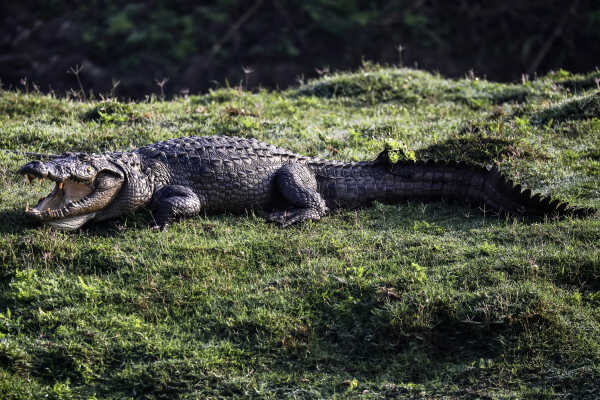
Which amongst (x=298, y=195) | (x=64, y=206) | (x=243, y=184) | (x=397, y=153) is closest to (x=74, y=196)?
(x=64, y=206)

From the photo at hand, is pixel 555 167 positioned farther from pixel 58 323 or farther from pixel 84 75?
pixel 84 75

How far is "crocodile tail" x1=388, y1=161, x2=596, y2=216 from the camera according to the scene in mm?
6348

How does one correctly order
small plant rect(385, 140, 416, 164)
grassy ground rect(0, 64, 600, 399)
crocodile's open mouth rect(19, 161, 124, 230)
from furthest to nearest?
1. small plant rect(385, 140, 416, 164)
2. crocodile's open mouth rect(19, 161, 124, 230)
3. grassy ground rect(0, 64, 600, 399)

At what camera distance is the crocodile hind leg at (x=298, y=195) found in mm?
6590

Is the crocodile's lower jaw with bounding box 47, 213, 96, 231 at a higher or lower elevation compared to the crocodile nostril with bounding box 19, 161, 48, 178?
lower

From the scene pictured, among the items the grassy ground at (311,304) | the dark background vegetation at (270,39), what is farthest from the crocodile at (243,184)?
the dark background vegetation at (270,39)

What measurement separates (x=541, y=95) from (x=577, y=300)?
616 cm

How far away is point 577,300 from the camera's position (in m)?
5.04

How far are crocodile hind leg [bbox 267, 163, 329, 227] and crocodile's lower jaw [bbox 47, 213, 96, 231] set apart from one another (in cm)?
181

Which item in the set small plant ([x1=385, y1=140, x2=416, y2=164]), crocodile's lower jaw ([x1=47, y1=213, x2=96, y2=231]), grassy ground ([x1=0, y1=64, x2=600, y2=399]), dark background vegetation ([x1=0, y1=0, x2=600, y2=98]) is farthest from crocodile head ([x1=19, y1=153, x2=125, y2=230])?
dark background vegetation ([x1=0, y1=0, x2=600, y2=98])

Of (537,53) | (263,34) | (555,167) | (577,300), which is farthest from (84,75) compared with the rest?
(577,300)

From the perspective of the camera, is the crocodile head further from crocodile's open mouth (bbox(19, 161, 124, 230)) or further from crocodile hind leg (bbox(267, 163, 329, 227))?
crocodile hind leg (bbox(267, 163, 329, 227))

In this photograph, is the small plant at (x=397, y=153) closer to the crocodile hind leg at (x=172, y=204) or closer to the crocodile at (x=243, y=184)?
the crocodile at (x=243, y=184)

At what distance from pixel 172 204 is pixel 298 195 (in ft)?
4.34
